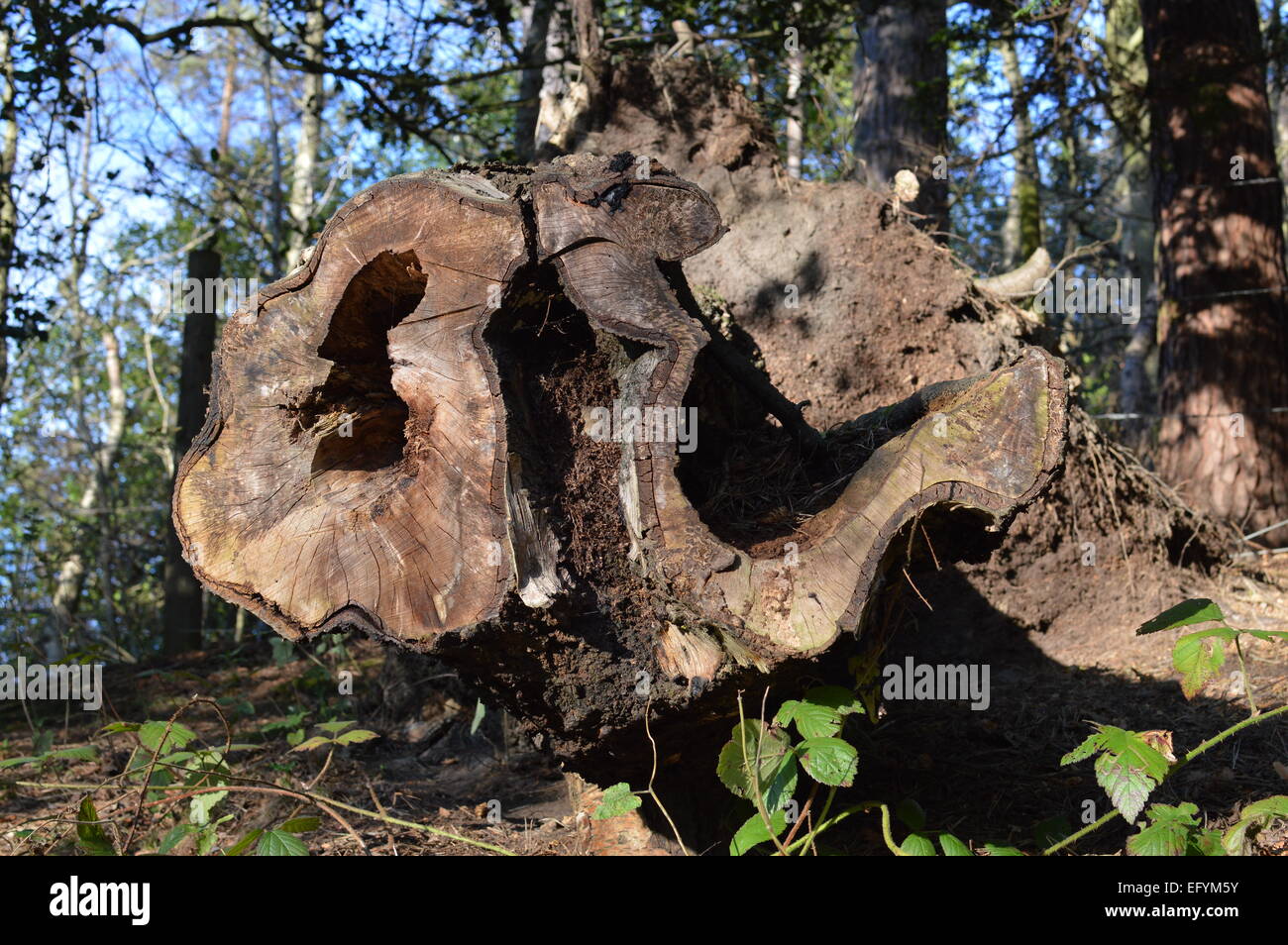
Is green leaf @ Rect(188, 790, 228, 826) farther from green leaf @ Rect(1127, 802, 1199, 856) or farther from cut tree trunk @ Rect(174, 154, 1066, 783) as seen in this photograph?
green leaf @ Rect(1127, 802, 1199, 856)

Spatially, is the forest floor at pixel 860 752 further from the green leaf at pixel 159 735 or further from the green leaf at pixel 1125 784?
the green leaf at pixel 1125 784

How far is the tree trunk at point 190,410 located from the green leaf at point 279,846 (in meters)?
4.08

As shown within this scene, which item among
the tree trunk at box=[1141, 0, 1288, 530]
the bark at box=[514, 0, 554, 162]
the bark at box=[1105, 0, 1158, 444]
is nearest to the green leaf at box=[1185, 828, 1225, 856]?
the tree trunk at box=[1141, 0, 1288, 530]

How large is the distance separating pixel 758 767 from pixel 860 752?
1125mm

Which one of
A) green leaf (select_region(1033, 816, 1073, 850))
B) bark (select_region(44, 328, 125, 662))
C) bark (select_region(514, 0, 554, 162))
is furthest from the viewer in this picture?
bark (select_region(44, 328, 125, 662))

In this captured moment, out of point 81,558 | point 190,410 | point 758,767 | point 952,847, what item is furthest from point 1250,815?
point 81,558

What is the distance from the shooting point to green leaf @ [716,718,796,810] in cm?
233

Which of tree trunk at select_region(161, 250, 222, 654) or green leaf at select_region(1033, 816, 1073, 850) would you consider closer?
green leaf at select_region(1033, 816, 1073, 850)

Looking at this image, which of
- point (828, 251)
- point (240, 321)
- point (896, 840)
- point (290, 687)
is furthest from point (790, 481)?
point (290, 687)

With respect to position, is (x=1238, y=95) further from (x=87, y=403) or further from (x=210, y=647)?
(x=87, y=403)

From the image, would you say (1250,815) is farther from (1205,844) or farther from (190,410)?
(190,410)

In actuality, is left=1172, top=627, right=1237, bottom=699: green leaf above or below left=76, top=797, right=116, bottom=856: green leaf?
above

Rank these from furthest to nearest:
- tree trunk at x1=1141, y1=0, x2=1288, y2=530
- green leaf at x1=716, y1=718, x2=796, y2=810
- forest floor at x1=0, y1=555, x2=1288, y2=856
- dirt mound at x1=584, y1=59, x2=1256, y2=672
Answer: tree trunk at x1=1141, y1=0, x2=1288, y2=530, dirt mound at x1=584, y1=59, x2=1256, y2=672, forest floor at x1=0, y1=555, x2=1288, y2=856, green leaf at x1=716, y1=718, x2=796, y2=810

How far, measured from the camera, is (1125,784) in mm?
2152
